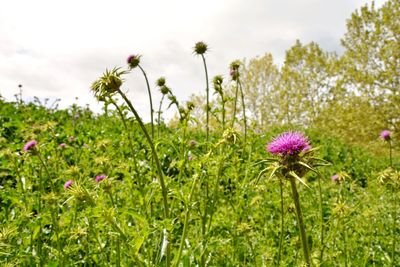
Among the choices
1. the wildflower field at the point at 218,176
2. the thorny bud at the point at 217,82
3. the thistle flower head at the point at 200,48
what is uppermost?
the thistle flower head at the point at 200,48

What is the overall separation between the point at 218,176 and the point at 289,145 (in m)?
0.54

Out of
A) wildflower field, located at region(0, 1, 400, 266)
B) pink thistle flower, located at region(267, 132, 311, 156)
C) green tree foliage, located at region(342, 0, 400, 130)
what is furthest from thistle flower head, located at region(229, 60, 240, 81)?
green tree foliage, located at region(342, 0, 400, 130)

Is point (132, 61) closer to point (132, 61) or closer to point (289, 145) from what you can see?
point (132, 61)

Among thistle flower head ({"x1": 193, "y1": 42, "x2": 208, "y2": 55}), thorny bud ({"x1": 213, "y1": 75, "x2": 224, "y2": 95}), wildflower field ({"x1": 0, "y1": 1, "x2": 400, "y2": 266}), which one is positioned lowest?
wildflower field ({"x1": 0, "y1": 1, "x2": 400, "y2": 266})

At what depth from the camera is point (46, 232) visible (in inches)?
162

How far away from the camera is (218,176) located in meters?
2.42

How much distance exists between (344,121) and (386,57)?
3.30 meters

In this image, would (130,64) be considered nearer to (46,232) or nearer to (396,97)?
(46,232)

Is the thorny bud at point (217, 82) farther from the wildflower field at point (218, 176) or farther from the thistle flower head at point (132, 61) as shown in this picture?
the thistle flower head at point (132, 61)

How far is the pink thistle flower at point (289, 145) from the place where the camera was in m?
2.00

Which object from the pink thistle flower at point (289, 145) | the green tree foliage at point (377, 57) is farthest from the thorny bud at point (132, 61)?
the green tree foliage at point (377, 57)

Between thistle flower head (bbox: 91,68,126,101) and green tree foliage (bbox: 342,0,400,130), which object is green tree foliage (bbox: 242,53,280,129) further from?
thistle flower head (bbox: 91,68,126,101)

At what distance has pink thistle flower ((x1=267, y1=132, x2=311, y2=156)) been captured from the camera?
2.00 meters

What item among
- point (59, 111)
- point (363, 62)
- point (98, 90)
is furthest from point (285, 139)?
point (363, 62)
